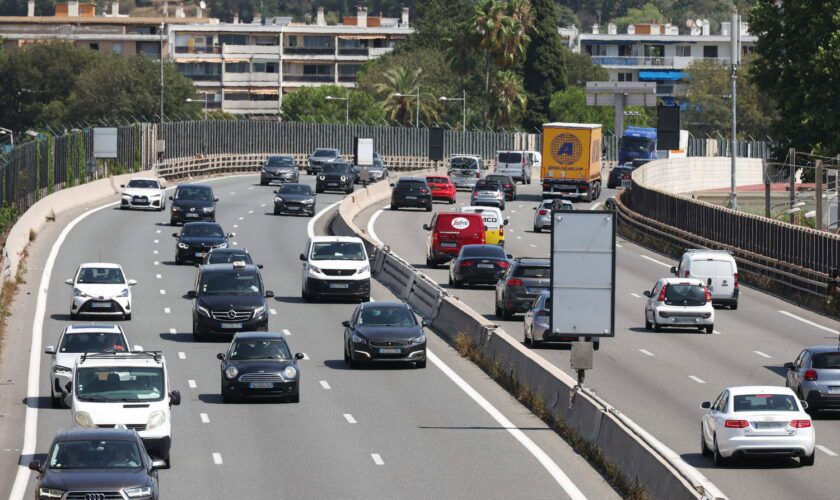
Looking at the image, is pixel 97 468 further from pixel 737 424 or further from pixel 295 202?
pixel 295 202

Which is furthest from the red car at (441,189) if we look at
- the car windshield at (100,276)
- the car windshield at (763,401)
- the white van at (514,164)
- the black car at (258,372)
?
the car windshield at (763,401)

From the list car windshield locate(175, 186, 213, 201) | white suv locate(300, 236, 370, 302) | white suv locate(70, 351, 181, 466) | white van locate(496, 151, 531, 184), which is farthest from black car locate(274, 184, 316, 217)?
white suv locate(70, 351, 181, 466)

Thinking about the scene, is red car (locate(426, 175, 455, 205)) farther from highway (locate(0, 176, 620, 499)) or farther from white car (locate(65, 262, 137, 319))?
white car (locate(65, 262, 137, 319))

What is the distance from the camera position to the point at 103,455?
22062 millimetres

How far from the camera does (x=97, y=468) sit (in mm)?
21781

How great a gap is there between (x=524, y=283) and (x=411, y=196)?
36.7 metres

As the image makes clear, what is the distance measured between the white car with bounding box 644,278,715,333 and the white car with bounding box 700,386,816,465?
720 inches

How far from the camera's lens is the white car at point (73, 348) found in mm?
32531

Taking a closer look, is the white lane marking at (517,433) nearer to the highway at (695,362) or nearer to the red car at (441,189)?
the highway at (695,362)

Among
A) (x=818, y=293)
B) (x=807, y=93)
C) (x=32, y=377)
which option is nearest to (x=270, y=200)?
(x=807, y=93)

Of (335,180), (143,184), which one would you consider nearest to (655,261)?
(143,184)

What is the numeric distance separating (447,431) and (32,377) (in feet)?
37.8

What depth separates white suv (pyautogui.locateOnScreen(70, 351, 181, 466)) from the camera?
88.0ft

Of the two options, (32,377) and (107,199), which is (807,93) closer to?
(107,199)
